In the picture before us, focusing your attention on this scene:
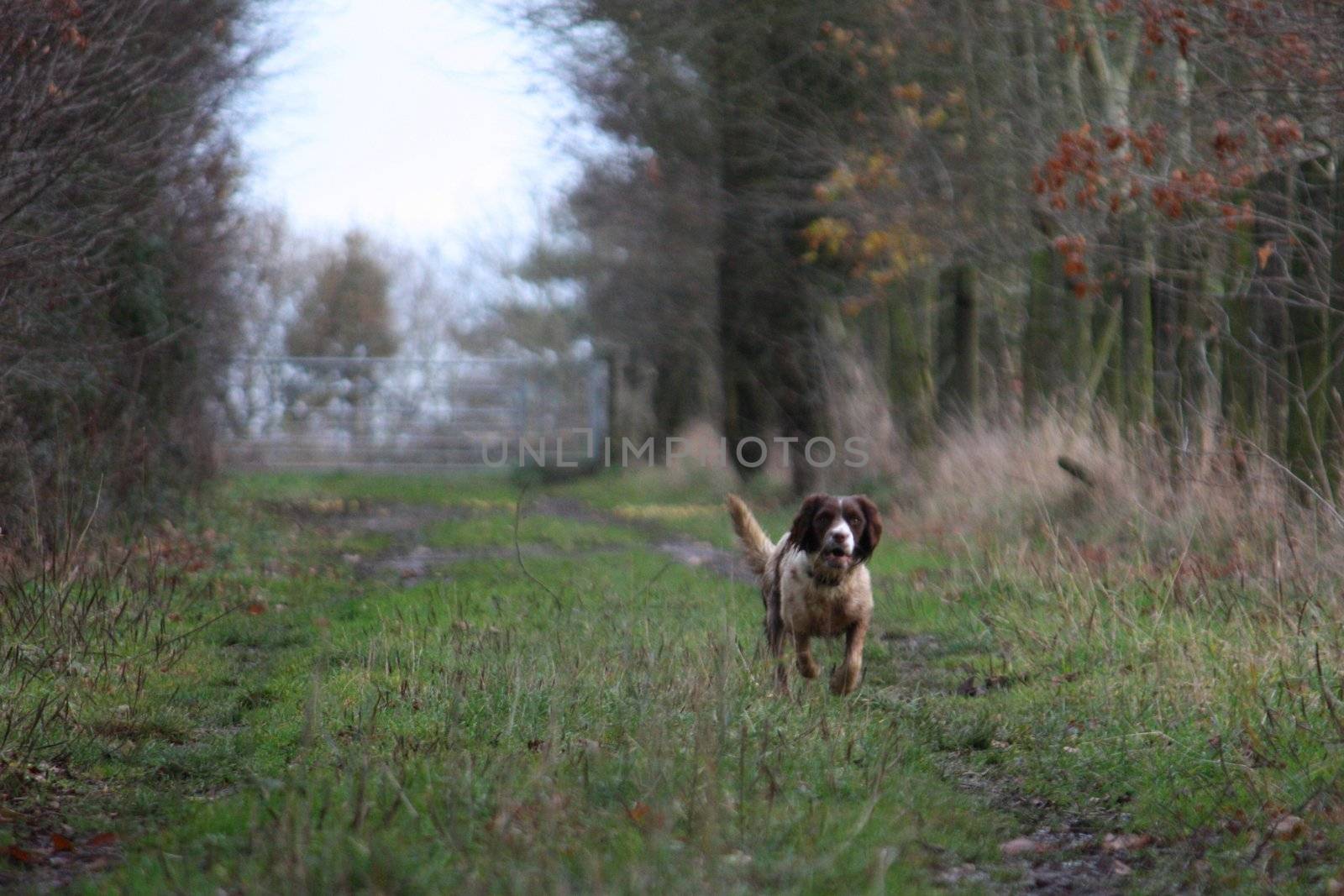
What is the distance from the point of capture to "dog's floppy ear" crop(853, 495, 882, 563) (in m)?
7.58

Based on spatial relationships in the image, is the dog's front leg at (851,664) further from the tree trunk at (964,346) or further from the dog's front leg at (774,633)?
the tree trunk at (964,346)

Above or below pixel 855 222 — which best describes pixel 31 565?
below

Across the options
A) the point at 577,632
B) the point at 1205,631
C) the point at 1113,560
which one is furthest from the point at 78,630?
the point at 1113,560

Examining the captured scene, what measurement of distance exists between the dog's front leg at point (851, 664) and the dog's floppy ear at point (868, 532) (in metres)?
0.33

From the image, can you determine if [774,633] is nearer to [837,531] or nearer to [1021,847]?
[837,531]

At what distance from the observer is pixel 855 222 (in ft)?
60.4

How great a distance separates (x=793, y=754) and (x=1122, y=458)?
7.10 meters

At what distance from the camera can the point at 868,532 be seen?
25.0 feet

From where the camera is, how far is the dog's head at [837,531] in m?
7.33

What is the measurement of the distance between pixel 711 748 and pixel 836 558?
2.52 metres

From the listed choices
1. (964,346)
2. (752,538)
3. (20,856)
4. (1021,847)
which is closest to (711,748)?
(1021,847)

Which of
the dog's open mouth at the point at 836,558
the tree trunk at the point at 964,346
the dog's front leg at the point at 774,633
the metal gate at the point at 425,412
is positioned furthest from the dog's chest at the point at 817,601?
the metal gate at the point at 425,412

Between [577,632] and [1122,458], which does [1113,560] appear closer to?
[1122,458]

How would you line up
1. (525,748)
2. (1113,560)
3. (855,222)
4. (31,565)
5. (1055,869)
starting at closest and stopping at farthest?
(1055,869) < (525,748) < (31,565) < (1113,560) < (855,222)
